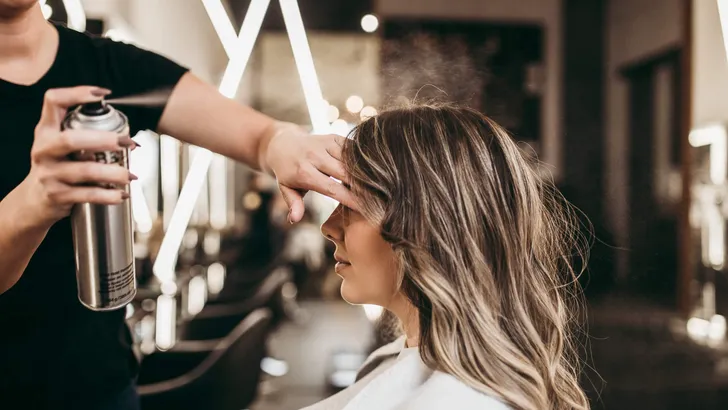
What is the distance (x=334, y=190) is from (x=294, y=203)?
0.26 feet

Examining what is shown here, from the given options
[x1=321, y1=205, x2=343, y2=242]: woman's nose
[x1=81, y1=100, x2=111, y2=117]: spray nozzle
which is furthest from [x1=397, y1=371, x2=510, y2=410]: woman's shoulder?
[x1=81, y1=100, x2=111, y2=117]: spray nozzle

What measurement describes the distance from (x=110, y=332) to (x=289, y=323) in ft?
16.0

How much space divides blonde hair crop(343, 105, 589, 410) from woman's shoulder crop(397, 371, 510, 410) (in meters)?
0.02

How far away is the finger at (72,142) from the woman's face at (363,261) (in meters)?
0.44

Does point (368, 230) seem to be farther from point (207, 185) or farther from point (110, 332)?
point (207, 185)

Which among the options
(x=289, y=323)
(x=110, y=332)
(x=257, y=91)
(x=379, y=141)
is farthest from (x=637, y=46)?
(x=289, y=323)

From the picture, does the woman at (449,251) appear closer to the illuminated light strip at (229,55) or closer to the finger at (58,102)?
the finger at (58,102)

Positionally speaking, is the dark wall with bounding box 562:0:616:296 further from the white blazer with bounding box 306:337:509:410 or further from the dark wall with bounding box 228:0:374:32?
the white blazer with bounding box 306:337:509:410

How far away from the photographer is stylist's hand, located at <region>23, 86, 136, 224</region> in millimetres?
649

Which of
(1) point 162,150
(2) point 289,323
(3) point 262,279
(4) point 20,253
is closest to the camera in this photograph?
(4) point 20,253

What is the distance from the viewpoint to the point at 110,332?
1146 mm

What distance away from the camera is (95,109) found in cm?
75

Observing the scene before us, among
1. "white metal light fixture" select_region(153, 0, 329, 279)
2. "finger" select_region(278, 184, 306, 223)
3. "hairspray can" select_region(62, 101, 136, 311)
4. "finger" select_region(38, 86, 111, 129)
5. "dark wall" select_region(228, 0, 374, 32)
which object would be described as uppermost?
"dark wall" select_region(228, 0, 374, 32)

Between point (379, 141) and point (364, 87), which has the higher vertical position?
point (364, 87)
